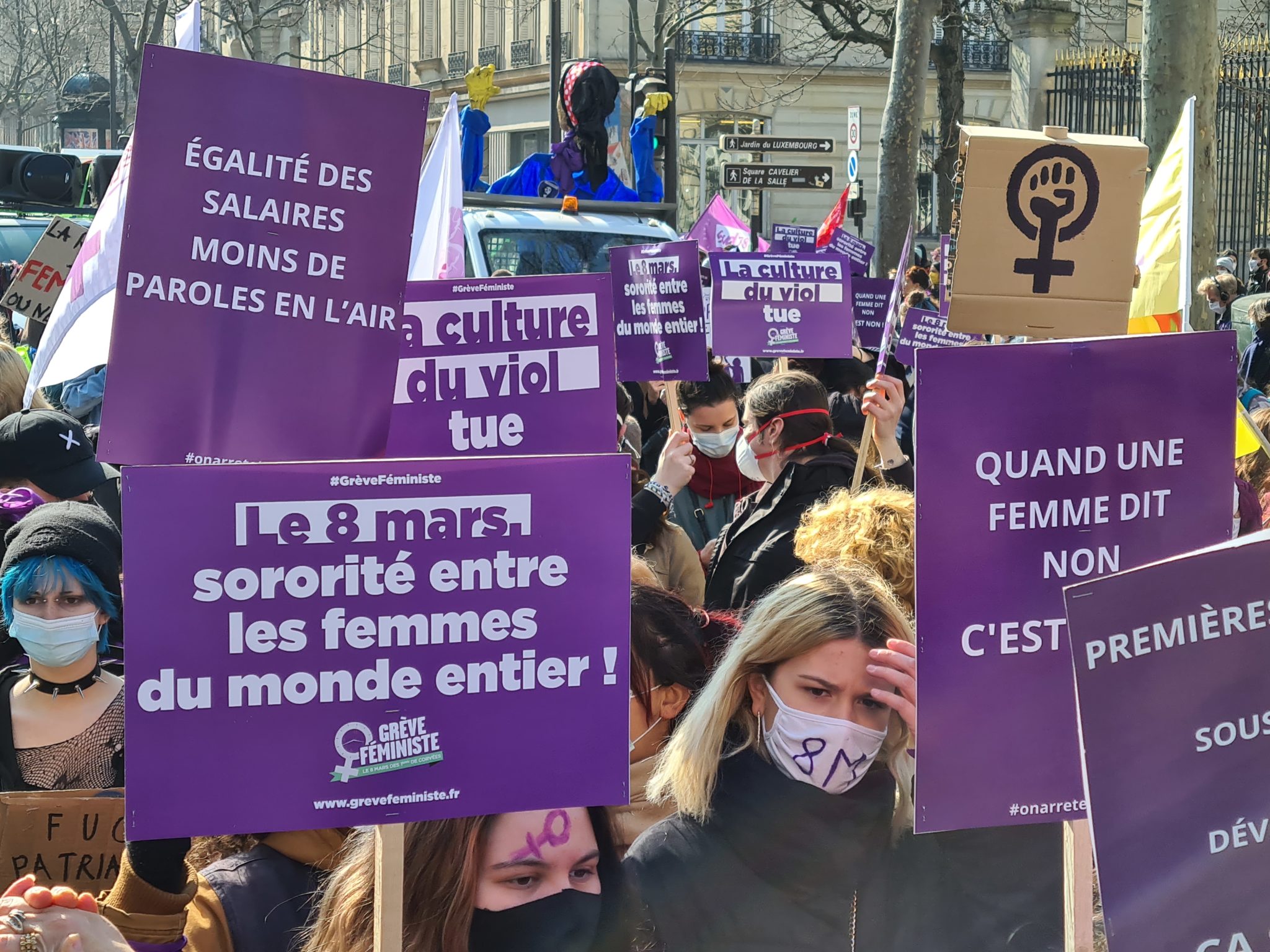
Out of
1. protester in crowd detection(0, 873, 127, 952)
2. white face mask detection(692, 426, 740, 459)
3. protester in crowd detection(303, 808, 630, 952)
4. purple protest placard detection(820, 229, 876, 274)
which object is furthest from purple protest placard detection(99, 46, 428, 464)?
purple protest placard detection(820, 229, 876, 274)

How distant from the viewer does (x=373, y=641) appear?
2.44m

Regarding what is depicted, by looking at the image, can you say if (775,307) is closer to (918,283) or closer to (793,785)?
(918,283)

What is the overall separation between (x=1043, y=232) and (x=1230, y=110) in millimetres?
18550

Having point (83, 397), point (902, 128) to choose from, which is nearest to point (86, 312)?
point (83, 397)

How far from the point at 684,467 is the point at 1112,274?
5.77 feet

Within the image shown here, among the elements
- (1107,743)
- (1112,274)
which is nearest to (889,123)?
(1112,274)

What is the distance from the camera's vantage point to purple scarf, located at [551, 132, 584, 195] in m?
11.9

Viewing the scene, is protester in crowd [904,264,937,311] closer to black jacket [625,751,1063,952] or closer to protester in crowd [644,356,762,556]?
protester in crowd [644,356,762,556]

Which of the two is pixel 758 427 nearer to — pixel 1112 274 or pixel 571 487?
pixel 1112 274

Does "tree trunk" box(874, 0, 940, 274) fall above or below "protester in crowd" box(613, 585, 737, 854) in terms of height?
above

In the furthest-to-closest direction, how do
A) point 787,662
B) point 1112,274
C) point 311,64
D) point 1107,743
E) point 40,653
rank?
point 311,64 → point 1112,274 → point 40,653 → point 787,662 → point 1107,743

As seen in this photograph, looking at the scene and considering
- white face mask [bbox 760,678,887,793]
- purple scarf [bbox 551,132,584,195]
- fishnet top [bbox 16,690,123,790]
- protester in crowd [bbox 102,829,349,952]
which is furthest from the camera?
purple scarf [bbox 551,132,584,195]

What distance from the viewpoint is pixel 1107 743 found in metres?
1.87

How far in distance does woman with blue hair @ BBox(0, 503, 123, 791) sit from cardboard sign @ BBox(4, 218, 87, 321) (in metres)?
4.28
